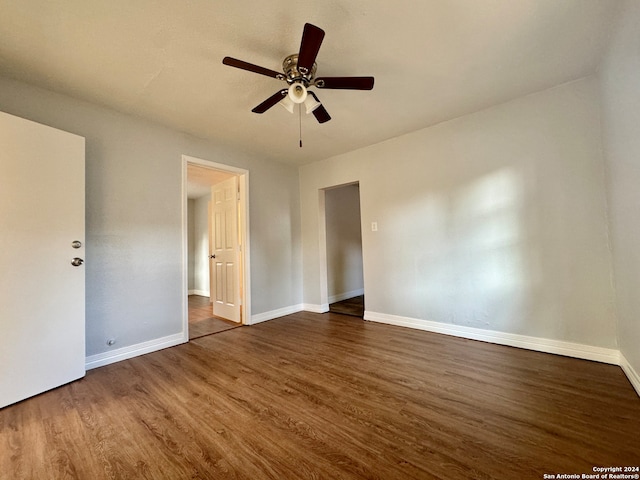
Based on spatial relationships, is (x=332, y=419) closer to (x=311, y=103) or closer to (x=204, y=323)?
(x=311, y=103)

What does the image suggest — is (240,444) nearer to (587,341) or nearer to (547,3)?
(587,341)

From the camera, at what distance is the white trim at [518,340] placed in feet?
7.17

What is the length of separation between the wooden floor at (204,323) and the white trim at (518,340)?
2.26 metres

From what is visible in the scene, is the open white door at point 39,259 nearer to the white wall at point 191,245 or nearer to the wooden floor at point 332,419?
the wooden floor at point 332,419

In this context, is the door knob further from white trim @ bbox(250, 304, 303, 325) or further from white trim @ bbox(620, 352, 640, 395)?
white trim @ bbox(620, 352, 640, 395)

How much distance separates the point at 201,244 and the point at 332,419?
5753mm

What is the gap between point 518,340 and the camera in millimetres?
2551

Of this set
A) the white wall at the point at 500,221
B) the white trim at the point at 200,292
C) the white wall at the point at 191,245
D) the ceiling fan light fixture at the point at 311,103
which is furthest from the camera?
the white wall at the point at 191,245

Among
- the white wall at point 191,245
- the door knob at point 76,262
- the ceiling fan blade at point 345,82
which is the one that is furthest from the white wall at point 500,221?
the white wall at point 191,245

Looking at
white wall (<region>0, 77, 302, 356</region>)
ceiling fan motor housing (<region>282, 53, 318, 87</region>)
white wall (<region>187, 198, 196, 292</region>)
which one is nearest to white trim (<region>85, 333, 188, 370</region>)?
white wall (<region>0, 77, 302, 356</region>)

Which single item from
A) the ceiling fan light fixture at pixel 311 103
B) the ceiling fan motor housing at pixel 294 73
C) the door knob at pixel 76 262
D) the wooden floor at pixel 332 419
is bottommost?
the wooden floor at pixel 332 419

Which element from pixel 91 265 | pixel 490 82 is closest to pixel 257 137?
pixel 91 265

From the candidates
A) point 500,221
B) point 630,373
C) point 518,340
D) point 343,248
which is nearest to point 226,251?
point 343,248

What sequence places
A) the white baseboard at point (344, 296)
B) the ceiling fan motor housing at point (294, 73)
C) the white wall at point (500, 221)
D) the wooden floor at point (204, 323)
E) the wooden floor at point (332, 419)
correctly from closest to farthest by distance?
the wooden floor at point (332, 419) → the ceiling fan motor housing at point (294, 73) → the white wall at point (500, 221) → the wooden floor at point (204, 323) → the white baseboard at point (344, 296)
